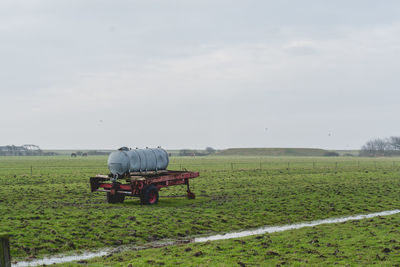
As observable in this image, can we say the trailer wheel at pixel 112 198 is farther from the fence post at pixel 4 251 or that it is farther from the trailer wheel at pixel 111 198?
the fence post at pixel 4 251

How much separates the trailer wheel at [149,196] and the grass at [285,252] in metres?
10.4

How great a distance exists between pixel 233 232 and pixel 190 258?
5681 millimetres

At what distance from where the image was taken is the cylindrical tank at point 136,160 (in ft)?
89.5

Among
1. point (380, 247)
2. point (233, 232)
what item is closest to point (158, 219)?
point (233, 232)

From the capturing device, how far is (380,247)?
14.8 m

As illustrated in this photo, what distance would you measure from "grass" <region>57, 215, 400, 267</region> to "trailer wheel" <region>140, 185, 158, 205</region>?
1045 centimetres

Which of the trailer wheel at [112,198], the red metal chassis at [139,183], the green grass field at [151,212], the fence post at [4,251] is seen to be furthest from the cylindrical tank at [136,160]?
the fence post at [4,251]

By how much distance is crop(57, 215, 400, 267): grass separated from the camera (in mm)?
13102

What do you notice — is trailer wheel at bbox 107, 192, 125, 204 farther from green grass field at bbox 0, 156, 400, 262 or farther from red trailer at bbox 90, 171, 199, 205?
green grass field at bbox 0, 156, 400, 262

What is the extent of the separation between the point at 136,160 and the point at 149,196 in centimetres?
272

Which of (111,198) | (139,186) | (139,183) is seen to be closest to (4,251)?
(139,183)

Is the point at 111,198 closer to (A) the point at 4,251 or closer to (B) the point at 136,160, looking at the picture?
(B) the point at 136,160

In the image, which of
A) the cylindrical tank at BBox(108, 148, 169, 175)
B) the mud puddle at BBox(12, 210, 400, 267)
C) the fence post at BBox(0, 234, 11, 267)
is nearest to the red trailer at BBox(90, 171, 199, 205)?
the cylindrical tank at BBox(108, 148, 169, 175)

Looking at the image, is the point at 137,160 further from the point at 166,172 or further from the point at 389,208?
the point at 389,208
